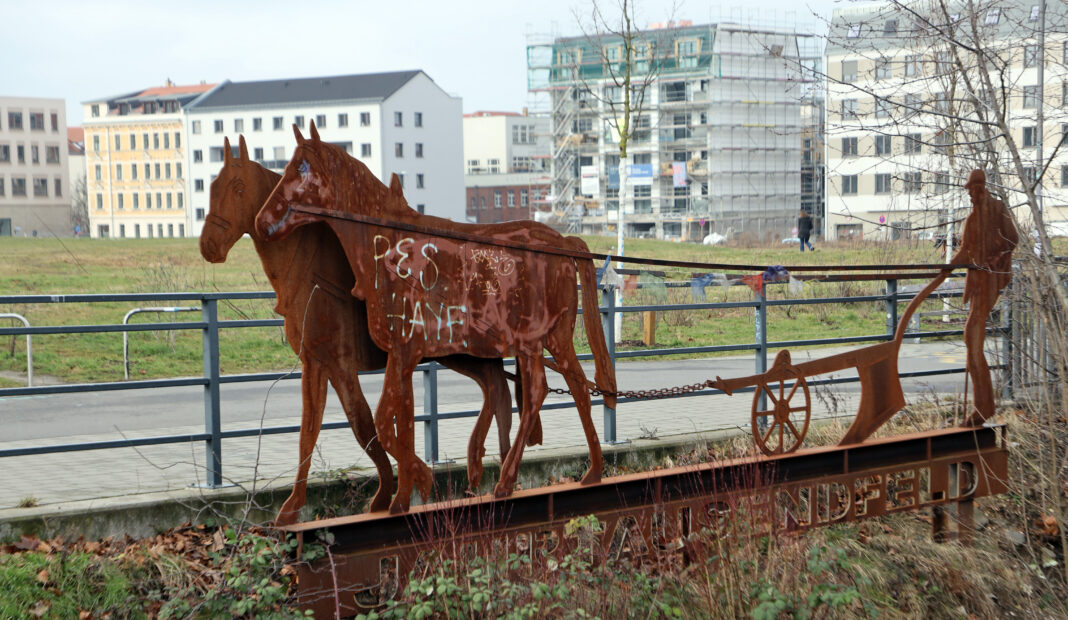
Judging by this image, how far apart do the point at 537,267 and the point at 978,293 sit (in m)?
3.55

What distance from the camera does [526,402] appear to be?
580 cm

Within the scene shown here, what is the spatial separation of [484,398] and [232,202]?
1.75 metres

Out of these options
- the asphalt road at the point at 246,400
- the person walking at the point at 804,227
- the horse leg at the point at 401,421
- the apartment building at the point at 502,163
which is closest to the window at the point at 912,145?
the asphalt road at the point at 246,400

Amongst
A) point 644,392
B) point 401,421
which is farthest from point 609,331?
point 401,421

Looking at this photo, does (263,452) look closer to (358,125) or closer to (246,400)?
(246,400)

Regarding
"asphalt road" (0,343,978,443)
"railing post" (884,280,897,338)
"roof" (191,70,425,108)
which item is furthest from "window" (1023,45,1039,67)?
"roof" (191,70,425,108)

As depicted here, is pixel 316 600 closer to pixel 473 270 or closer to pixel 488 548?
pixel 488 548

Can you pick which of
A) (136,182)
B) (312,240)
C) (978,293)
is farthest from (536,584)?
(136,182)

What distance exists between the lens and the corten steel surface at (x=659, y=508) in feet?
17.2

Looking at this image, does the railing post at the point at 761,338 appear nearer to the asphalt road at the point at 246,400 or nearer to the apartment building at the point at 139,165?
the asphalt road at the point at 246,400

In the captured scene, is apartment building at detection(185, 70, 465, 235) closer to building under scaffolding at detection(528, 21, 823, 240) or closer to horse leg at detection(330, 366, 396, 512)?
building under scaffolding at detection(528, 21, 823, 240)

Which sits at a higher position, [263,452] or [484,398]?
[484,398]

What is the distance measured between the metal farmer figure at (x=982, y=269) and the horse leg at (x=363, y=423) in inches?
166

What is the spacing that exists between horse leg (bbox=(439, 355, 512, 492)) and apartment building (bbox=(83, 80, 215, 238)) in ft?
276
